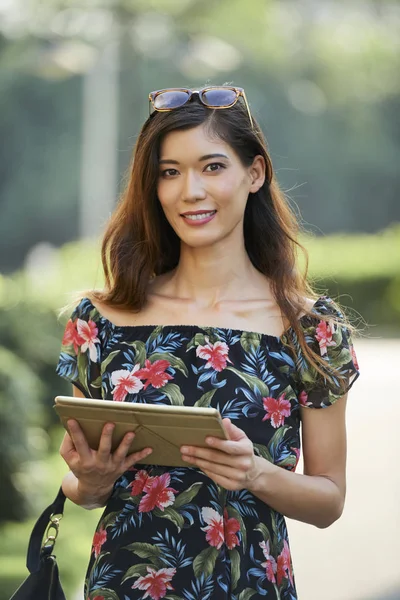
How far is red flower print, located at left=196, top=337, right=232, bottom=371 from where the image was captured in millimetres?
2717

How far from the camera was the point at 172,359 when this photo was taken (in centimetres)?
274

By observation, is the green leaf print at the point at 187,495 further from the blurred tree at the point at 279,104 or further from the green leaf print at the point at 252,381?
the blurred tree at the point at 279,104

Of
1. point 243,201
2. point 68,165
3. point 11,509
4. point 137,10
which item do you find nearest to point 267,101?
point 68,165

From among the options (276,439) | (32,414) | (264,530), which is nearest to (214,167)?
(276,439)

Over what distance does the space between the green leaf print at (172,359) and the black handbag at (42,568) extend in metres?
0.41

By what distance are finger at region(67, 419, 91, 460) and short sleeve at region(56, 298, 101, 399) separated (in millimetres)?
307

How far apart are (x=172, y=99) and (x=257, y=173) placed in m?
0.31

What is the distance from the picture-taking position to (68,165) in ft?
127

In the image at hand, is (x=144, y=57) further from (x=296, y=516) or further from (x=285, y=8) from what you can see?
(x=296, y=516)

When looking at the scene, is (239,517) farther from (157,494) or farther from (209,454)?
(209,454)

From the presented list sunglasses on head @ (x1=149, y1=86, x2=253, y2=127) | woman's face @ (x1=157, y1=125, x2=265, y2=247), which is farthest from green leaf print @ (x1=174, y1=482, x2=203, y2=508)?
sunglasses on head @ (x1=149, y1=86, x2=253, y2=127)

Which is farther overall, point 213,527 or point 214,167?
point 214,167

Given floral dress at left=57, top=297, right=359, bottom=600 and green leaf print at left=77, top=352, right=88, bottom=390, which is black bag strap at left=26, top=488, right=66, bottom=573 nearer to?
floral dress at left=57, top=297, right=359, bottom=600

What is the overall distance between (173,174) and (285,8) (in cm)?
3305
